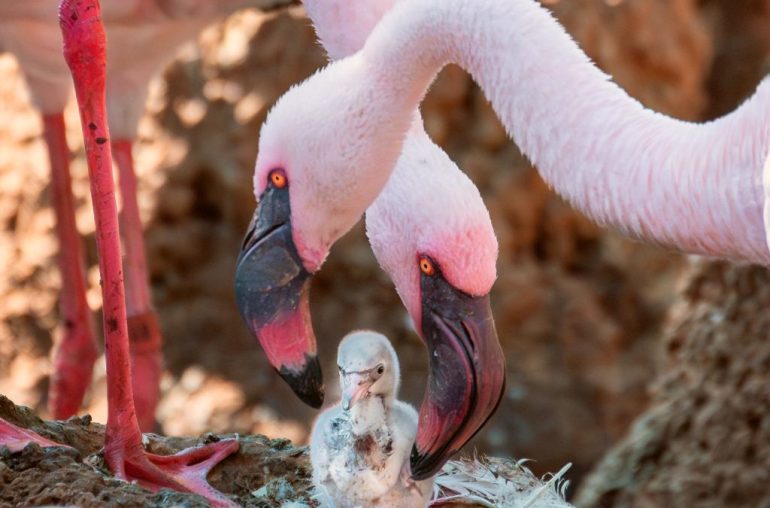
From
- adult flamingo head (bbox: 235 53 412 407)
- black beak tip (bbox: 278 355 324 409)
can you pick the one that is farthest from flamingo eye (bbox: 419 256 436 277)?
black beak tip (bbox: 278 355 324 409)

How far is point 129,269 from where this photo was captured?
3.95 metres

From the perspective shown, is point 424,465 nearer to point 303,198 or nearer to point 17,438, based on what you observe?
point 303,198

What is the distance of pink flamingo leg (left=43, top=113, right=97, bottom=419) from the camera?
13.0 ft

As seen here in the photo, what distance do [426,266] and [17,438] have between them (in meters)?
0.80

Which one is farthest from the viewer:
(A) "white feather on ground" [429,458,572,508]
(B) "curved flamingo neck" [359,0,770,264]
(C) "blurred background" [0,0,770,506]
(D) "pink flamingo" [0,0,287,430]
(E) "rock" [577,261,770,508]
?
(C) "blurred background" [0,0,770,506]

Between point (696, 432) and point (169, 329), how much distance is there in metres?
2.45

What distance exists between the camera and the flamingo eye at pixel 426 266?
249 cm

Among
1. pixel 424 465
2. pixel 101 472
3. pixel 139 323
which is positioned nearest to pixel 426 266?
pixel 424 465

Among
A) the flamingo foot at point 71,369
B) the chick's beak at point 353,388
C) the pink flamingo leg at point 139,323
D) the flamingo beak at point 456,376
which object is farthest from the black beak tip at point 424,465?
the flamingo foot at point 71,369

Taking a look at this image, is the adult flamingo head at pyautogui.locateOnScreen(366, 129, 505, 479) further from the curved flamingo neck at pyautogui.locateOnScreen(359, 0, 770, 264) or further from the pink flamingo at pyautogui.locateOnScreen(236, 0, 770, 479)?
the curved flamingo neck at pyautogui.locateOnScreen(359, 0, 770, 264)

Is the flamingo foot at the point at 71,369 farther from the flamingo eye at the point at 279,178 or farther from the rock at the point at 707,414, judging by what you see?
the flamingo eye at the point at 279,178

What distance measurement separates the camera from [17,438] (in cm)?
250

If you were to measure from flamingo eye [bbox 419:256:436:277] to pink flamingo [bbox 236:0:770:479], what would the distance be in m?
0.02

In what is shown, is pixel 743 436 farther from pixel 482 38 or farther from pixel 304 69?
pixel 304 69
